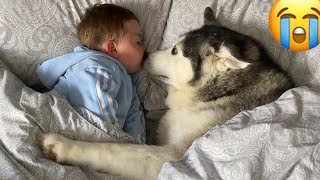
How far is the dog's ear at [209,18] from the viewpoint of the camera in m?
2.31

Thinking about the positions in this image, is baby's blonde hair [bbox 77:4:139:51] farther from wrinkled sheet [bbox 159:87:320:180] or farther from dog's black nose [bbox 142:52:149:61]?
wrinkled sheet [bbox 159:87:320:180]

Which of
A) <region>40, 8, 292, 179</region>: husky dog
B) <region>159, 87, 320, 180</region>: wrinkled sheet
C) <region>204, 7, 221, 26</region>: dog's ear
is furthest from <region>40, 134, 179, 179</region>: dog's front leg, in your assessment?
<region>204, 7, 221, 26</region>: dog's ear

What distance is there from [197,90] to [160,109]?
1.03 feet

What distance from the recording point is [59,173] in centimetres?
163

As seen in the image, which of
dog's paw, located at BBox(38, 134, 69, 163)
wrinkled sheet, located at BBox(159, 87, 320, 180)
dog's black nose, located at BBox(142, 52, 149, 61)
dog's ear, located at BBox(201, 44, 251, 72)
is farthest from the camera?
dog's black nose, located at BBox(142, 52, 149, 61)

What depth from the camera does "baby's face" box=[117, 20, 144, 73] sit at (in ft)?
7.59

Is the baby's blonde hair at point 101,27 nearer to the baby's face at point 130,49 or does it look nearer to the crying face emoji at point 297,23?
the baby's face at point 130,49

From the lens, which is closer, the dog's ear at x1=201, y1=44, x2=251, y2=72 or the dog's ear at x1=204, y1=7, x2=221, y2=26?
the dog's ear at x1=201, y1=44, x2=251, y2=72

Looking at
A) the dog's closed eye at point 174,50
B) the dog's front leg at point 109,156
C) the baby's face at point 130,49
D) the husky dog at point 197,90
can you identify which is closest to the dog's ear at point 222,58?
the husky dog at point 197,90

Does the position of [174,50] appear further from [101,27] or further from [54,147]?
[54,147]

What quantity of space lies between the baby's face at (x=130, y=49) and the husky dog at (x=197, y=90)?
0.07 meters

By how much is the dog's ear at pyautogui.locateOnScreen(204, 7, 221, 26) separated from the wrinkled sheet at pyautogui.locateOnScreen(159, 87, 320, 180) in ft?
2.33

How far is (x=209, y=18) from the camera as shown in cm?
233

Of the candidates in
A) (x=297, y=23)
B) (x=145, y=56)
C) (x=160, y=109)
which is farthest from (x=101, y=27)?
(x=297, y=23)
